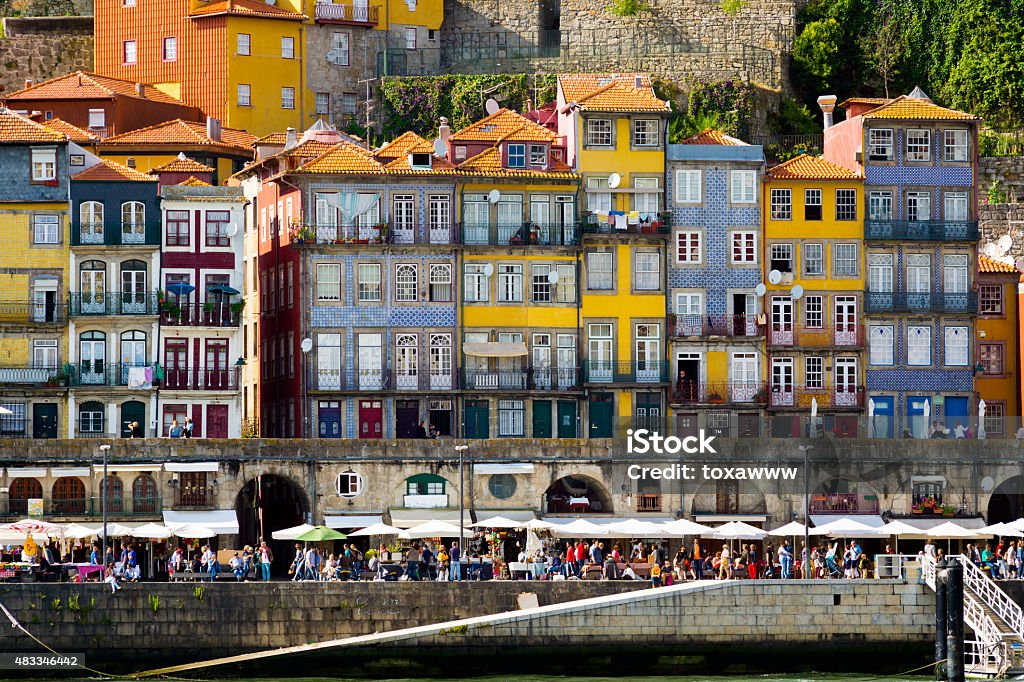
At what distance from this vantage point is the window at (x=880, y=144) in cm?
8250

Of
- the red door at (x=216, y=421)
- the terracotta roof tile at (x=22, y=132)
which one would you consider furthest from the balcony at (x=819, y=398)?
the terracotta roof tile at (x=22, y=132)

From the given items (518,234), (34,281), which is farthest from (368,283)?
(34,281)

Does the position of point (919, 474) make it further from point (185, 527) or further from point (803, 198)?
point (185, 527)

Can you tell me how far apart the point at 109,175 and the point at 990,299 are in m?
27.8

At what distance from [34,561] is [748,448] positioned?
20.9 meters

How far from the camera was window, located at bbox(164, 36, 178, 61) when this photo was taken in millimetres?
97750

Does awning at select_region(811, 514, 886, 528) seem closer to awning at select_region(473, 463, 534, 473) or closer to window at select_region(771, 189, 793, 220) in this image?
awning at select_region(473, 463, 534, 473)

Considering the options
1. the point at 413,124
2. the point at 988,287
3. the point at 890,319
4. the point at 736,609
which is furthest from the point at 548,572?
the point at 413,124

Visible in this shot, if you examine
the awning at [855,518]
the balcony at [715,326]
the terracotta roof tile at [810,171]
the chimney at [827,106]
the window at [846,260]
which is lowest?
the awning at [855,518]

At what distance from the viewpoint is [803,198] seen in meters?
81.8

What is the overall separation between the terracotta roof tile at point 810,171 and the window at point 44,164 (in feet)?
69.7

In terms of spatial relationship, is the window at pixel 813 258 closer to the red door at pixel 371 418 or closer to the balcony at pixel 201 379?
the red door at pixel 371 418

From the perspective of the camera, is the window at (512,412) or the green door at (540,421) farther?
the green door at (540,421)

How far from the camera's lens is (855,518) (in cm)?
7306
